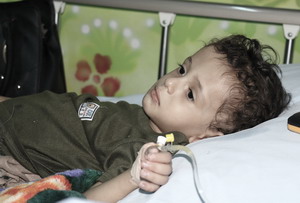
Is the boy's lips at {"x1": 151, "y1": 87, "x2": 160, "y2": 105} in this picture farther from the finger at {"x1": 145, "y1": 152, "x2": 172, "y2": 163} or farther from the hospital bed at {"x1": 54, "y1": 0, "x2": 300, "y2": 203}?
the finger at {"x1": 145, "y1": 152, "x2": 172, "y2": 163}

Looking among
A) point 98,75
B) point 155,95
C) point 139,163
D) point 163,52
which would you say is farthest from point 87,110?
point 98,75

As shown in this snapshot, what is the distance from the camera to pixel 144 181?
1031mm

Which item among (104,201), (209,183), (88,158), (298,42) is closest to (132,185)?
(104,201)

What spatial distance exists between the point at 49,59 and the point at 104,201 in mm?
1022

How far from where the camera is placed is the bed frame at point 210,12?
74.6 inches

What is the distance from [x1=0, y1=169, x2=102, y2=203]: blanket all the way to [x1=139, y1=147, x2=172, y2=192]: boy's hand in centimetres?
16

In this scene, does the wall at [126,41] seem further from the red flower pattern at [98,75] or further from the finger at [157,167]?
the finger at [157,167]

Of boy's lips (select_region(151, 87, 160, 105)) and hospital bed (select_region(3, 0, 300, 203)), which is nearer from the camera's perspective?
hospital bed (select_region(3, 0, 300, 203))

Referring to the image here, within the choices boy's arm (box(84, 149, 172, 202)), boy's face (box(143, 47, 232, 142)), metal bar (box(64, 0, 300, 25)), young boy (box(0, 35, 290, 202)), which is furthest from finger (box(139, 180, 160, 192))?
metal bar (box(64, 0, 300, 25))

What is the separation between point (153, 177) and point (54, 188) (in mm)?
254

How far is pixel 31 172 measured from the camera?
1.37 metres

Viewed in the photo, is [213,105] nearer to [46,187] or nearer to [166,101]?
[166,101]

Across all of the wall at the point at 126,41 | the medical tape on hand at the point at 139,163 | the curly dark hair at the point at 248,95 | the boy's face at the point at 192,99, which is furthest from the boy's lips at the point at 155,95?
the wall at the point at 126,41

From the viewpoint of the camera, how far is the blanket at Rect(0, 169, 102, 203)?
3.42ft
